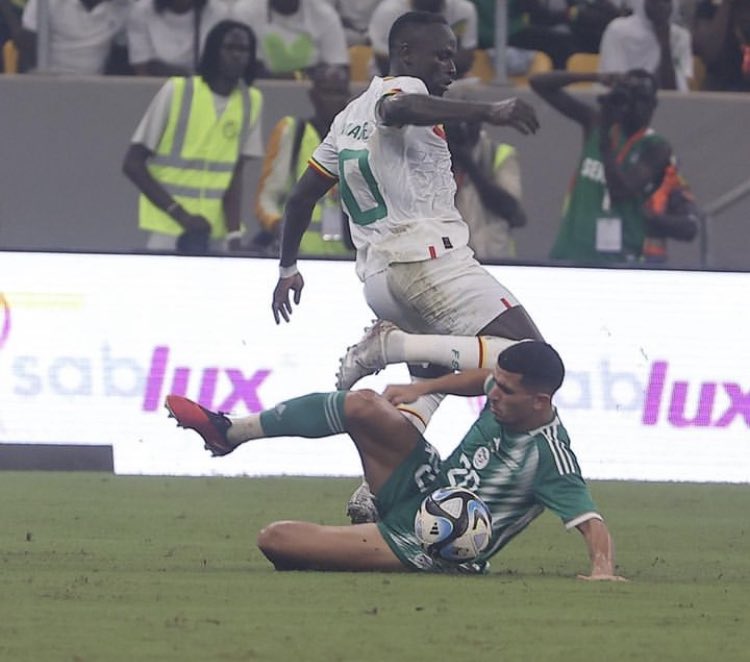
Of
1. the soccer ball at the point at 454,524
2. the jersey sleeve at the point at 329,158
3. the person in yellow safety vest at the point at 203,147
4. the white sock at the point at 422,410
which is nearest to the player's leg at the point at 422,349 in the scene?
the white sock at the point at 422,410

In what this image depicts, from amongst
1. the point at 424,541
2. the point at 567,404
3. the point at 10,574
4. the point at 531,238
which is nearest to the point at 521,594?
the point at 424,541

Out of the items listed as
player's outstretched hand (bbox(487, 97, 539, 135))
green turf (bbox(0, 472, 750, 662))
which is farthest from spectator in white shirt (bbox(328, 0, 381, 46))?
player's outstretched hand (bbox(487, 97, 539, 135))

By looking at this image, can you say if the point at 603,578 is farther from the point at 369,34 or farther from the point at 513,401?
the point at 369,34

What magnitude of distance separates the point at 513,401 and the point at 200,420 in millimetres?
1460

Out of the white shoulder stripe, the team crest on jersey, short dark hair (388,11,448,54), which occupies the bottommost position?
the team crest on jersey

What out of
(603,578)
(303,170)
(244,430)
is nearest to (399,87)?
(244,430)

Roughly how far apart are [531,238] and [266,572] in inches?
344

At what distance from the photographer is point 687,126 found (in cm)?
1723

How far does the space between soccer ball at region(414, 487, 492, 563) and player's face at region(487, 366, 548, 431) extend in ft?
1.08

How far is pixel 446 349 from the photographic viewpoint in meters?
9.48

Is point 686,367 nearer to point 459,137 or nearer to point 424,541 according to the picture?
point 459,137

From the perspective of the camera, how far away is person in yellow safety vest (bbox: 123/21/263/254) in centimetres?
1464

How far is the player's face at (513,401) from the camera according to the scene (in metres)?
8.14

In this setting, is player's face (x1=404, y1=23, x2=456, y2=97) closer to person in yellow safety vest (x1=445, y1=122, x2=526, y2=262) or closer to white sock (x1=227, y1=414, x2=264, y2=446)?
white sock (x1=227, y1=414, x2=264, y2=446)
